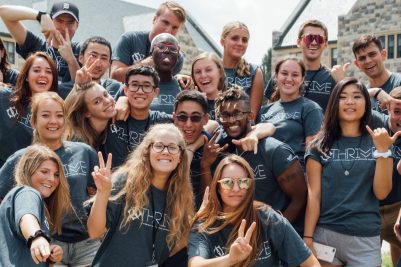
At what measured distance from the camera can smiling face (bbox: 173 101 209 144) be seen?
5.49 metres

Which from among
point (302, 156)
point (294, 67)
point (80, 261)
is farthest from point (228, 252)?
point (294, 67)

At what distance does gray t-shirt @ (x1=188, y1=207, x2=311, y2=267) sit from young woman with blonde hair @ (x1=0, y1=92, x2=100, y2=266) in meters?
0.94

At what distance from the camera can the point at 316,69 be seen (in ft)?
22.2

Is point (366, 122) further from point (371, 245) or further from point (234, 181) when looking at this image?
point (234, 181)

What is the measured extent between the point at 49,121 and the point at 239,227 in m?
1.78

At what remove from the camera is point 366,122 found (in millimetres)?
5332

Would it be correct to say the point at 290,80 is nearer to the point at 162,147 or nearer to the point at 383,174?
the point at 383,174

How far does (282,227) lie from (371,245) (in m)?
0.93

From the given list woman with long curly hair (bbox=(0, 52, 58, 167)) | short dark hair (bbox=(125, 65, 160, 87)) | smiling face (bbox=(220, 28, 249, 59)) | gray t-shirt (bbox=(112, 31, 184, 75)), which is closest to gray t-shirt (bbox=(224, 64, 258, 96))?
smiling face (bbox=(220, 28, 249, 59))

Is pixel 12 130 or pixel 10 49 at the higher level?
pixel 10 49

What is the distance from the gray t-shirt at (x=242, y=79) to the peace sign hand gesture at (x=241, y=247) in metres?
2.74

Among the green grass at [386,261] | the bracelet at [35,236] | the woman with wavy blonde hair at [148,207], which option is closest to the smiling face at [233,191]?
the woman with wavy blonde hair at [148,207]

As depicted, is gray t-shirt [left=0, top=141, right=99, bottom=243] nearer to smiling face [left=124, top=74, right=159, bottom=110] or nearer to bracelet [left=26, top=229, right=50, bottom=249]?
smiling face [left=124, top=74, right=159, bottom=110]

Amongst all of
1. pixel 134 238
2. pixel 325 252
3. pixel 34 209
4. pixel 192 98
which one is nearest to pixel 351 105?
pixel 325 252
